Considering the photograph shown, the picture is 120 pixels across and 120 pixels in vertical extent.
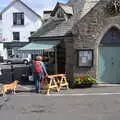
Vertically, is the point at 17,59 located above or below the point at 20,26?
below

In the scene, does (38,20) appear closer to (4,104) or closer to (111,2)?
(111,2)

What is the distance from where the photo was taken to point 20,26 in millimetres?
70375

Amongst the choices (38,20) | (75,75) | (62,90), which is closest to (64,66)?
(75,75)

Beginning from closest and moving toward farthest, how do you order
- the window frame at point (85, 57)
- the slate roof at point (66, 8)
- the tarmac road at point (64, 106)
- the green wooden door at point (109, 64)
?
the tarmac road at point (64, 106) < the green wooden door at point (109, 64) < the window frame at point (85, 57) < the slate roof at point (66, 8)

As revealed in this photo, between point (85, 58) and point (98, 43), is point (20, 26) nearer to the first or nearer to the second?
point (85, 58)

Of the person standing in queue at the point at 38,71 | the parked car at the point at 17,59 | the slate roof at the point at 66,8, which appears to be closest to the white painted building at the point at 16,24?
the parked car at the point at 17,59

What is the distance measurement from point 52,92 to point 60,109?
6.10 metres

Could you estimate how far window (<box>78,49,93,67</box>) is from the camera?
23922 millimetres

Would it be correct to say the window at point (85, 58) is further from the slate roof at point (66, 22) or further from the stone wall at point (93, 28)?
the slate roof at point (66, 22)

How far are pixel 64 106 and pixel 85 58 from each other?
26.7 ft

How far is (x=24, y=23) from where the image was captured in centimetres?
7006

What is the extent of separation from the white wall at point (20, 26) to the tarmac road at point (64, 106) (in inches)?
1906

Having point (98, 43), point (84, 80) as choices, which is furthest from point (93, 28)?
point (84, 80)

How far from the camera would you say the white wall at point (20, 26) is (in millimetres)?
69438
